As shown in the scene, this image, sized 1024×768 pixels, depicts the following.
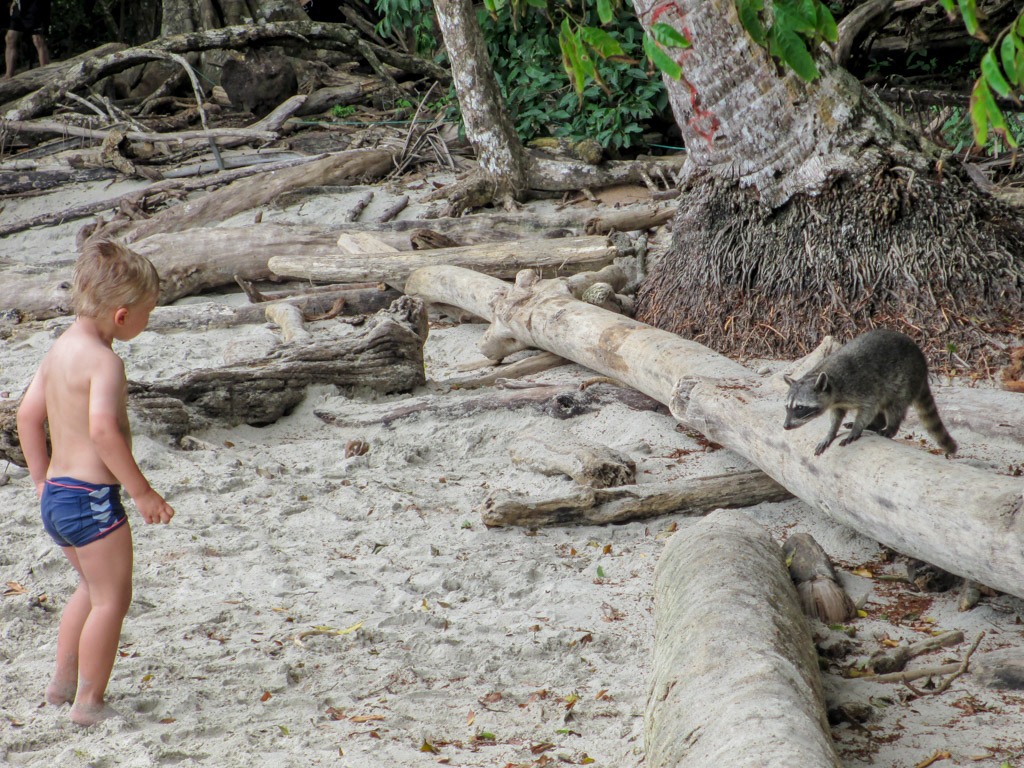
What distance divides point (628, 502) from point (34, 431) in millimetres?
2671

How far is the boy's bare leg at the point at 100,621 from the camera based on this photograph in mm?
2973

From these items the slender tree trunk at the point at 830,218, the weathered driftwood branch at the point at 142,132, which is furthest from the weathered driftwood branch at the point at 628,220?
the weathered driftwood branch at the point at 142,132

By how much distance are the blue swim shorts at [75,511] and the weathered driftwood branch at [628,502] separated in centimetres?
196

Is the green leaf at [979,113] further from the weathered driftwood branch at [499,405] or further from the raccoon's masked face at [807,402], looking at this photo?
the weathered driftwood branch at [499,405]

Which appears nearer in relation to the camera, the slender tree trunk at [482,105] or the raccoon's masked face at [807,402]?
the raccoon's masked face at [807,402]

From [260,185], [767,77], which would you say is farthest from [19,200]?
[767,77]

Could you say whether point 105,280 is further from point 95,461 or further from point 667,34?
point 667,34

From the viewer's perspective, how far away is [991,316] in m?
6.14

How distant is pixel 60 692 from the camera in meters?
3.10

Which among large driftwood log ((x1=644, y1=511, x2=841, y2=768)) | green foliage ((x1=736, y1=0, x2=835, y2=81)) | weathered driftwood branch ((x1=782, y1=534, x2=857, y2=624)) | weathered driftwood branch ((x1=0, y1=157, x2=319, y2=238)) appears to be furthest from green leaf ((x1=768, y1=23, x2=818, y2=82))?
weathered driftwood branch ((x1=0, y1=157, x2=319, y2=238))

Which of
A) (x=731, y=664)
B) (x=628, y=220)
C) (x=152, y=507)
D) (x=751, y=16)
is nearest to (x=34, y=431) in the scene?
(x=152, y=507)

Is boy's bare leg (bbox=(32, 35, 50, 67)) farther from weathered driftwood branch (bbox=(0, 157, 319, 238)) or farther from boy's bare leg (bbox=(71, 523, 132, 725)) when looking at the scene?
boy's bare leg (bbox=(71, 523, 132, 725))

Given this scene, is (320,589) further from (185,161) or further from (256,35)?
(256,35)

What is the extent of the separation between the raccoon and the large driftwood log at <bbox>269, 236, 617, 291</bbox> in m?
3.69
